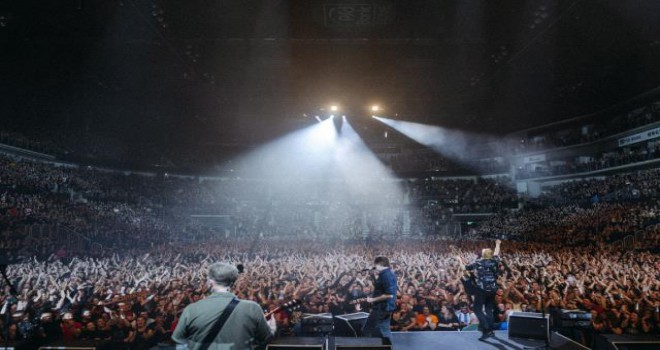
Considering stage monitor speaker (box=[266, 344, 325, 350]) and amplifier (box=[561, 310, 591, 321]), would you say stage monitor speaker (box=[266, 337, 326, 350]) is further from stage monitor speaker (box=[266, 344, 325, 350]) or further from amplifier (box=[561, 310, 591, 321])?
amplifier (box=[561, 310, 591, 321])

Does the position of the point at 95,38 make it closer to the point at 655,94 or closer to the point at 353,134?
the point at 353,134

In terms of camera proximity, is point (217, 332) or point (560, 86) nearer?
point (217, 332)

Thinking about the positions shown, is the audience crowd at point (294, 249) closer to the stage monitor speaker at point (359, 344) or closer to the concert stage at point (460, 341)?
the concert stage at point (460, 341)

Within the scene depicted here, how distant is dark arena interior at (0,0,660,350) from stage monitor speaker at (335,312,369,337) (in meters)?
0.05

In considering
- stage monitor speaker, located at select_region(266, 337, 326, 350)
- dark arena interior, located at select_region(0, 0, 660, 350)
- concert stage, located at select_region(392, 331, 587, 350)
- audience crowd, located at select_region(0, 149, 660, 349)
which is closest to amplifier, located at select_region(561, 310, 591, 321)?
dark arena interior, located at select_region(0, 0, 660, 350)

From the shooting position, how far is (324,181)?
41.4 metres

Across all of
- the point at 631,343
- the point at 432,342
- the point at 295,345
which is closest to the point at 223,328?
the point at 295,345

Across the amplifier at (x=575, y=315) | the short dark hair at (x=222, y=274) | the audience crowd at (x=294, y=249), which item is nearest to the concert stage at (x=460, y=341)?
the amplifier at (x=575, y=315)

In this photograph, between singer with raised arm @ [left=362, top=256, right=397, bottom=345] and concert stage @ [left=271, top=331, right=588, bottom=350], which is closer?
concert stage @ [left=271, top=331, right=588, bottom=350]

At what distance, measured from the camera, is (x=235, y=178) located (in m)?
40.1

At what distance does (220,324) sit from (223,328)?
0.04 m

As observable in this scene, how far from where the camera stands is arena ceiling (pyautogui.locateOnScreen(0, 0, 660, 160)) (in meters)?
10.5

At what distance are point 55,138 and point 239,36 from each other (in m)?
22.5

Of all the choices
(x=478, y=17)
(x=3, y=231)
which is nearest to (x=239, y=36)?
(x=478, y=17)
